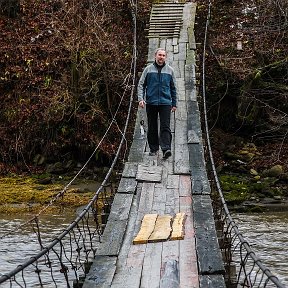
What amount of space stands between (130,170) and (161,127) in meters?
0.85

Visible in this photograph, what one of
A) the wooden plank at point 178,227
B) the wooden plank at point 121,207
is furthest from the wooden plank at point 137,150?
the wooden plank at point 178,227

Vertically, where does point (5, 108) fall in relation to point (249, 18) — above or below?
below

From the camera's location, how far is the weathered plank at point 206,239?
536cm

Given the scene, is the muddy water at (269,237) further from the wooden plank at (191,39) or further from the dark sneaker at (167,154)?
the wooden plank at (191,39)

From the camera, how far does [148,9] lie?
17.7 meters

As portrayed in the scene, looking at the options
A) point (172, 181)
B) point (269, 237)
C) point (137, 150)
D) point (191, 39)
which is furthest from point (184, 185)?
point (191, 39)

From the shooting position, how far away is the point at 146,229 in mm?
6387

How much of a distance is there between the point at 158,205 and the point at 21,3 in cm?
1205

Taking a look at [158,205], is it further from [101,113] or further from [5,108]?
[5,108]

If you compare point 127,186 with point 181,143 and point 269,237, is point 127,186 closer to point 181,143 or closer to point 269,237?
point 181,143

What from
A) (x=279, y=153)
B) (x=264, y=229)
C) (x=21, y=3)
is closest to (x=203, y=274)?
(x=264, y=229)

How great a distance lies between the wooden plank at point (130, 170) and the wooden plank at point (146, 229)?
51.9 inches

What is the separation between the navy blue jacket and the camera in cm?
873

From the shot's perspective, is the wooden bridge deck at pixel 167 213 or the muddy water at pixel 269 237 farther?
the muddy water at pixel 269 237
